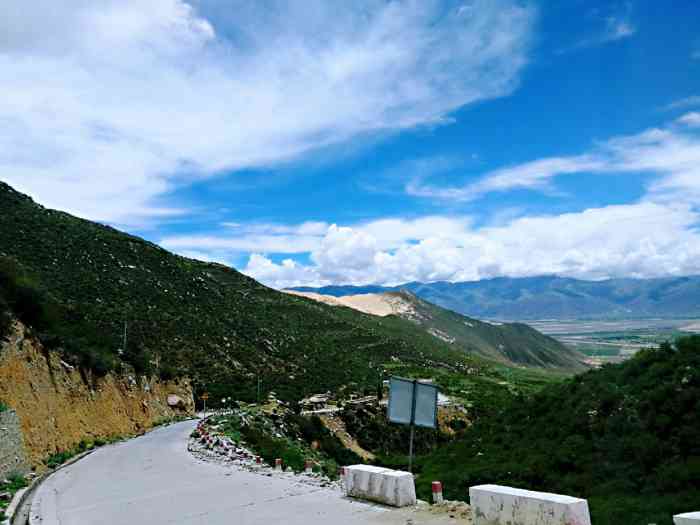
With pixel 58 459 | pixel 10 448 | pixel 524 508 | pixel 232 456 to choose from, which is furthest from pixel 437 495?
pixel 58 459

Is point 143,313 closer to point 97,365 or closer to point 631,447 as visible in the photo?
point 97,365

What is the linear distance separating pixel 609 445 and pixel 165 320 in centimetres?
4677

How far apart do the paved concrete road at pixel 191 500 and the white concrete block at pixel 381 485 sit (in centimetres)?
25

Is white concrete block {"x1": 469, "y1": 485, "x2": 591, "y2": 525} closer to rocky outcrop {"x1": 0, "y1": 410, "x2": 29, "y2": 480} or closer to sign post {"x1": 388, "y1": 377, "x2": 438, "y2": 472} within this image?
sign post {"x1": 388, "y1": 377, "x2": 438, "y2": 472}

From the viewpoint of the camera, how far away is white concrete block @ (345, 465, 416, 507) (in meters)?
9.59

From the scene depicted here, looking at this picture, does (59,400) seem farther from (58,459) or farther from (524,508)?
(524,508)

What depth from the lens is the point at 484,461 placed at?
845 inches

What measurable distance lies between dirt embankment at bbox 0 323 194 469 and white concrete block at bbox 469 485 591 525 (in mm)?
14682

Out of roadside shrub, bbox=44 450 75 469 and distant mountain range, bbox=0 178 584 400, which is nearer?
roadside shrub, bbox=44 450 75 469

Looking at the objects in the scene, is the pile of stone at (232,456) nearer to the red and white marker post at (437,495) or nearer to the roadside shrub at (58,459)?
the red and white marker post at (437,495)

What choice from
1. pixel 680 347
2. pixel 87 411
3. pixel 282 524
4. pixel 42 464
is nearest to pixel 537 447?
pixel 680 347

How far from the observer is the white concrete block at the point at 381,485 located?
31.4 feet

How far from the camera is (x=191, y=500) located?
1147cm

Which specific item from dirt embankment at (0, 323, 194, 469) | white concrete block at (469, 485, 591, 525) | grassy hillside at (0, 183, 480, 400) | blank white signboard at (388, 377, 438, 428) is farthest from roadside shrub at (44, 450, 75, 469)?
white concrete block at (469, 485, 591, 525)
